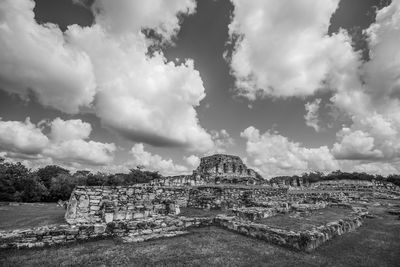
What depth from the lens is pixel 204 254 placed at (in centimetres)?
627

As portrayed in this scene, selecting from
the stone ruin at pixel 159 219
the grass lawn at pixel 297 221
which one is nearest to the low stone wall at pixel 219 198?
the stone ruin at pixel 159 219

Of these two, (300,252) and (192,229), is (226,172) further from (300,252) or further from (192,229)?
(300,252)

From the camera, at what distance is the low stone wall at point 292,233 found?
22.7 ft

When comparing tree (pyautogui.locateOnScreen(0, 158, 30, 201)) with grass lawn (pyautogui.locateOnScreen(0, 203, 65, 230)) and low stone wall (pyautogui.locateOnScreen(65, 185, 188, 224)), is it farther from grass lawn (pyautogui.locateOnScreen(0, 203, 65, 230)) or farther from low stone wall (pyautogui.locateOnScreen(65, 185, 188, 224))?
low stone wall (pyautogui.locateOnScreen(65, 185, 188, 224))

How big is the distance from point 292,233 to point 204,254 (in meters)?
3.45

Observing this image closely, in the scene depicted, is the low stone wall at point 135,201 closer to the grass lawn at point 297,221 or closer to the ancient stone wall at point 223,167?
the grass lawn at point 297,221

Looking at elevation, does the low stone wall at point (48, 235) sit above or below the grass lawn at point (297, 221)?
above

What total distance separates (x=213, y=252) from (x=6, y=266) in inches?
221

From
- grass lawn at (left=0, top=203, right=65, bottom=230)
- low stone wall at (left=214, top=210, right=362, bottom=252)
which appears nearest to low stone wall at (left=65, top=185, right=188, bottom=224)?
grass lawn at (left=0, top=203, right=65, bottom=230)

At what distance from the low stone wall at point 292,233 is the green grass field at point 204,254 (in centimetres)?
31

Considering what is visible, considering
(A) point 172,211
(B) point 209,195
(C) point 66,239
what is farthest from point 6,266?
(B) point 209,195

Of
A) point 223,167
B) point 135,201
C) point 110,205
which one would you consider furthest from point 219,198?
point 223,167

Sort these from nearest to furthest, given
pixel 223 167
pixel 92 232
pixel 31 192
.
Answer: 1. pixel 92 232
2. pixel 31 192
3. pixel 223 167

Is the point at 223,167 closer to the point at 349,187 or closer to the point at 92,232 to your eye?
the point at 92,232
